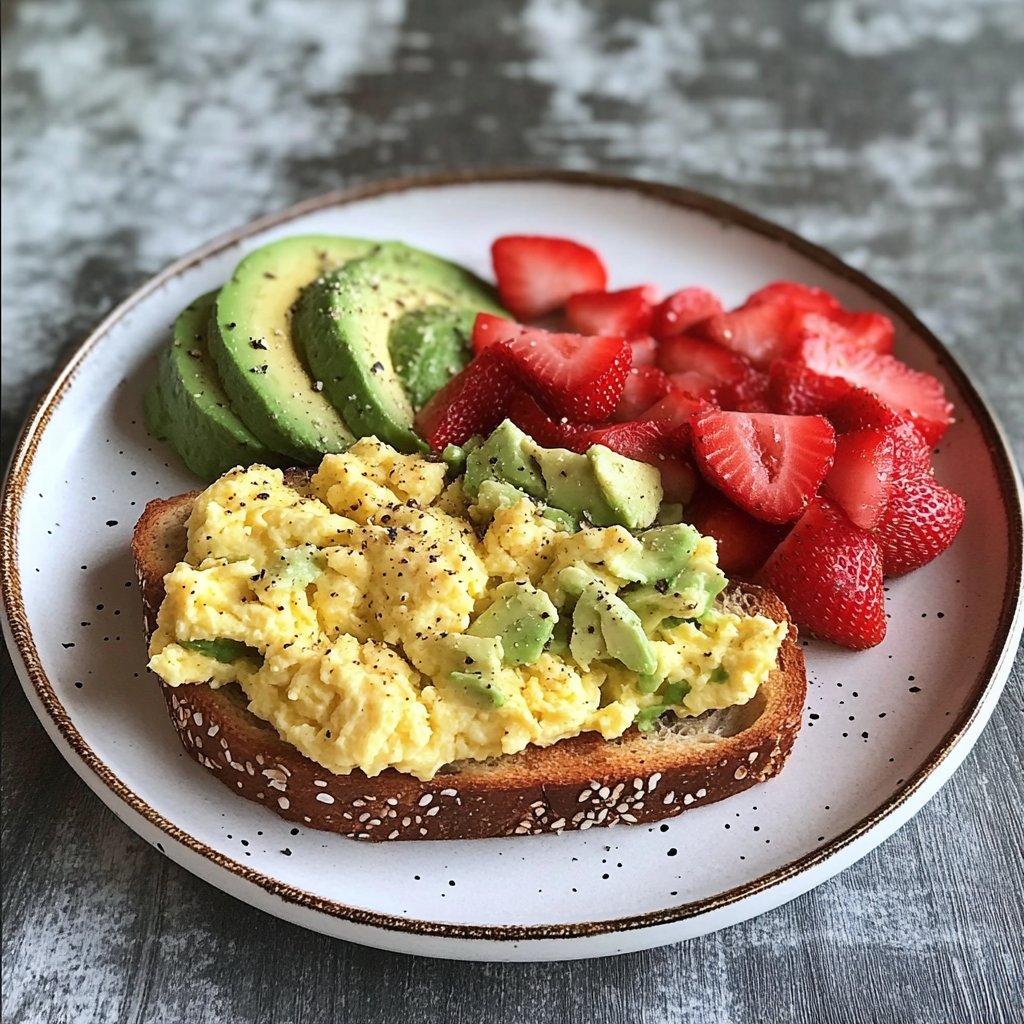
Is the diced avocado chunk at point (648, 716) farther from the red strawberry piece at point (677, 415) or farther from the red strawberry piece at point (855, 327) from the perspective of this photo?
the red strawberry piece at point (855, 327)

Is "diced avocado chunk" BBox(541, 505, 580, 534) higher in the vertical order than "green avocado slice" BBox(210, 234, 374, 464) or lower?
higher

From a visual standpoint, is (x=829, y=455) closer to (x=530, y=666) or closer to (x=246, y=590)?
(x=530, y=666)

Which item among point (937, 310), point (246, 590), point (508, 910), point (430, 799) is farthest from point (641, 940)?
point (937, 310)

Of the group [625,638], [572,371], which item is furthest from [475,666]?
[572,371]

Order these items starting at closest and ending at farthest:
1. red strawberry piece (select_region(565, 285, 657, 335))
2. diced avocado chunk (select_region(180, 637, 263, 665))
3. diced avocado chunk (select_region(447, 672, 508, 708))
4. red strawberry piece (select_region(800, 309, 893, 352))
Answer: diced avocado chunk (select_region(447, 672, 508, 708))
diced avocado chunk (select_region(180, 637, 263, 665))
red strawberry piece (select_region(800, 309, 893, 352))
red strawberry piece (select_region(565, 285, 657, 335))

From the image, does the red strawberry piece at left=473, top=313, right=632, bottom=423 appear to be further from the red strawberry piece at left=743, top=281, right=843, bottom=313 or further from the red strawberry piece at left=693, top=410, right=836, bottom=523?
the red strawberry piece at left=743, top=281, right=843, bottom=313

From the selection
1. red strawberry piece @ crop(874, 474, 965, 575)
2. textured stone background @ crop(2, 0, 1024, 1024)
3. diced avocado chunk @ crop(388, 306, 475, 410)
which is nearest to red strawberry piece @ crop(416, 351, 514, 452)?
diced avocado chunk @ crop(388, 306, 475, 410)
